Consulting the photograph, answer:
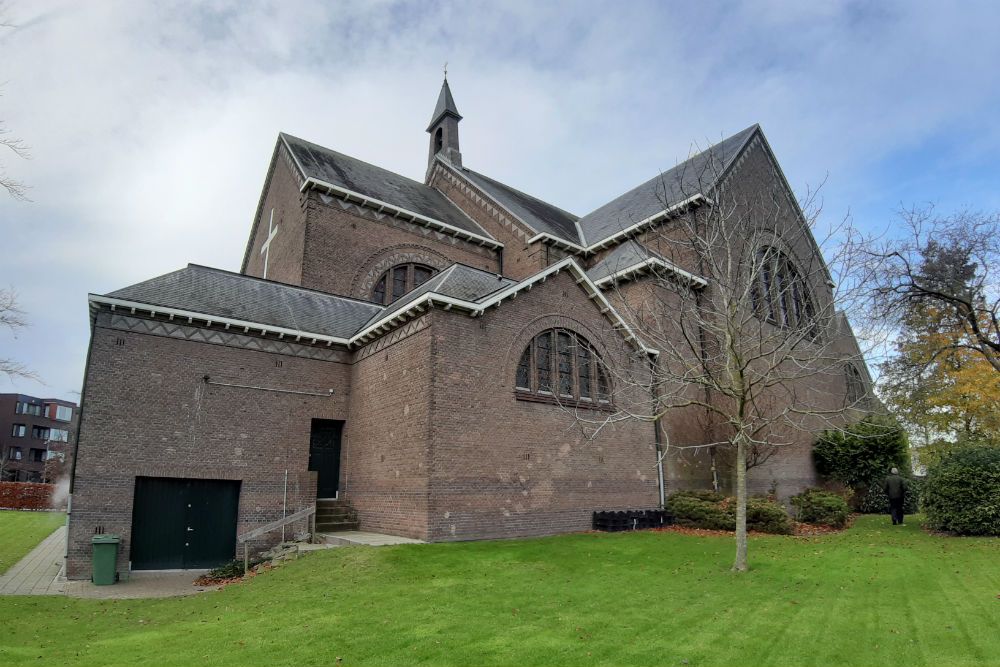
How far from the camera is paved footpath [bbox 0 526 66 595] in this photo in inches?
483

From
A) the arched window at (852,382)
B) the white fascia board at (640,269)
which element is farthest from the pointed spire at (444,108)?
the arched window at (852,382)

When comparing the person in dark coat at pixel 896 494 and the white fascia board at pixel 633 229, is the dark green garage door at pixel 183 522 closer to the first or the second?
the white fascia board at pixel 633 229

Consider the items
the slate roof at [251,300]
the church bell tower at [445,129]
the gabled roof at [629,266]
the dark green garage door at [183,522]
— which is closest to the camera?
the dark green garage door at [183,522]

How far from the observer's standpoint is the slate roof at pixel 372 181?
965 inches

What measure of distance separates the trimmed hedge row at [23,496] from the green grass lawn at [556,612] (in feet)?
107

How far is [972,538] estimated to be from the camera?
13555 millimetres

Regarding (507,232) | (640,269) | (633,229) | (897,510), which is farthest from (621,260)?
(897,510)

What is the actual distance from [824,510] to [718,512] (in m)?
3.37

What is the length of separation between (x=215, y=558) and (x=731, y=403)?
17017 mm

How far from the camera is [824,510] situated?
1777 centimetres

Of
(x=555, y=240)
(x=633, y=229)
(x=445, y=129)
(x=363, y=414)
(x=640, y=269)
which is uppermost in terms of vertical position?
(x=445, y=129)

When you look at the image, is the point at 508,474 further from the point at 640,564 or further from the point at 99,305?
the point at 99,305

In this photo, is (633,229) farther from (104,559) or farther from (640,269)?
(104,559)

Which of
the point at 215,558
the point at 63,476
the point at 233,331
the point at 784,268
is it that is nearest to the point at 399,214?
the point at 233,331
